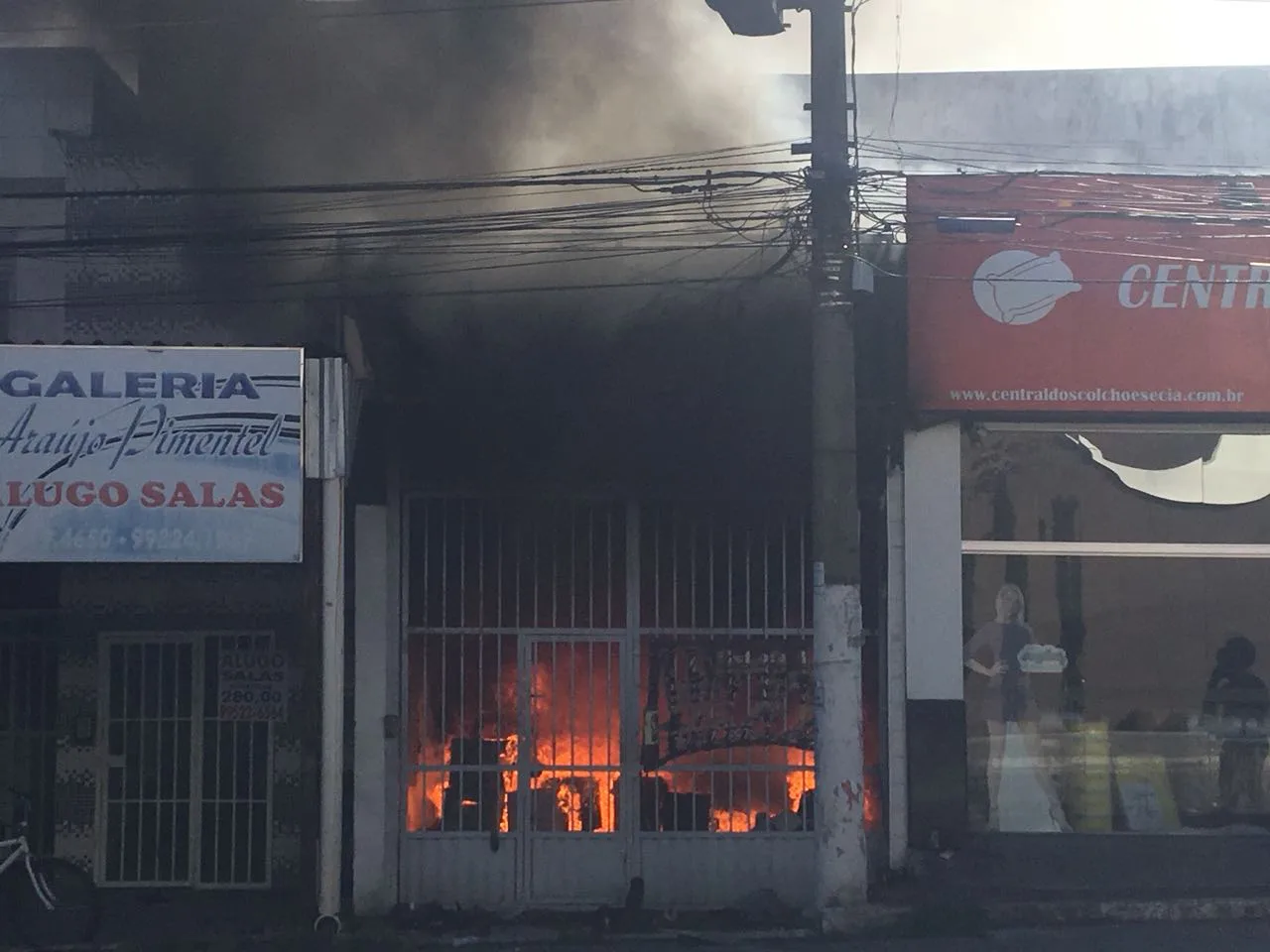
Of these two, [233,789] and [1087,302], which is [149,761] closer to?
[233,789]

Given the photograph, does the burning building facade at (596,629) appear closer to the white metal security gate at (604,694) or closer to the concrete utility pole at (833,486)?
the white metal security gate at (604,694)

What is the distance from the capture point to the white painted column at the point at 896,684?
9.18 m

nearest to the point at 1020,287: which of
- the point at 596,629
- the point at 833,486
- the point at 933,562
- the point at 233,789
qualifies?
the point at 933,562

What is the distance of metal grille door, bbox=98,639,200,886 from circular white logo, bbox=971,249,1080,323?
6339mm

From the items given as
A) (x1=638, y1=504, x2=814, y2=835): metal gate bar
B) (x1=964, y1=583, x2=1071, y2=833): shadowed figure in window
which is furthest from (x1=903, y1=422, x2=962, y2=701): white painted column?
(x1=638, y1=504, x2=814, y2=835): metal gate bar

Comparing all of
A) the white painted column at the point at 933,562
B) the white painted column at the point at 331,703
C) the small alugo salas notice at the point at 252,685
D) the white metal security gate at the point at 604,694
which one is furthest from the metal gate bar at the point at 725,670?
the small alugo salas notice at the point at 252,685

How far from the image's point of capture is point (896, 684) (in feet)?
30.6

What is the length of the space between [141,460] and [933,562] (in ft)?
17.1

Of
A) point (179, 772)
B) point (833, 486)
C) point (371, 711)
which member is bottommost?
point (179, 772)

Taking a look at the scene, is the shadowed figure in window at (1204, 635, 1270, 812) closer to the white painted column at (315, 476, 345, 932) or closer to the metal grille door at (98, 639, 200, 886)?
the white painted column at (315, 476, 345, 932)

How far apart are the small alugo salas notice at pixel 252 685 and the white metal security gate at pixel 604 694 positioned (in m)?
1.14

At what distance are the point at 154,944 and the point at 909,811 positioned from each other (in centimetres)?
495

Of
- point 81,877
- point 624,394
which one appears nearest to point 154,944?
point 81,877

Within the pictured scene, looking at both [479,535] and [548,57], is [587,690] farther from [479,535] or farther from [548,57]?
[548,57]
